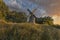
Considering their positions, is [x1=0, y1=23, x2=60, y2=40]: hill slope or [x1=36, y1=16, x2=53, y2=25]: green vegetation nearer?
[x1=0, y1=23, x2=60, y2=40]: hill slope

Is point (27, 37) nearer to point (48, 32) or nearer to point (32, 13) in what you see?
point (48, 32)

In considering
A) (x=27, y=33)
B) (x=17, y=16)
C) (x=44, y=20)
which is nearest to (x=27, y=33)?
(x=27, y=33)

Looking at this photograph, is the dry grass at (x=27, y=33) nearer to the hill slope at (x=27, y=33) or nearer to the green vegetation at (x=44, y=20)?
the hill slope at (x=27, y=33)

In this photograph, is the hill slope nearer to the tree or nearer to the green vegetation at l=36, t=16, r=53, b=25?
the green vegetation at l=36, t=16, r=53, b=25

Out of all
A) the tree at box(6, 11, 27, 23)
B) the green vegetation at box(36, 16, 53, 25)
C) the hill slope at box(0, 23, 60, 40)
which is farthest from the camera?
the green vegetation at box(36, 16, 53, 25)

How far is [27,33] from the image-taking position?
18.5 m

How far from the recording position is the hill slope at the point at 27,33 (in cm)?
1828

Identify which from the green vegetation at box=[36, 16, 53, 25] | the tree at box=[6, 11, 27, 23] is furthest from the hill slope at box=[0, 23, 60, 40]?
the tree at box=[6, 11, 27, 23]

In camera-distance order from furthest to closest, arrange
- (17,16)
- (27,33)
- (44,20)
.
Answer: (44,20)
(17,16)
(27,33)

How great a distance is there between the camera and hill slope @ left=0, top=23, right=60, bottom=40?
1828 cm

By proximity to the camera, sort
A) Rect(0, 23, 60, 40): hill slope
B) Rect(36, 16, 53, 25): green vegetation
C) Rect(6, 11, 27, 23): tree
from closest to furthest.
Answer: Rect(0, 23, 60, 40): hill slope, Rect(6, 11, 27, 23): tree, Rect(36, 16, 53, 25): green vegetation

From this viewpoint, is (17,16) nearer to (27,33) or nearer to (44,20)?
(44,20)

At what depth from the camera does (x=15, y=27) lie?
19000 mm

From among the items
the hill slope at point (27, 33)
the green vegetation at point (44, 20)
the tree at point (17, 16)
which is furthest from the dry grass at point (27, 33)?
the tree at point (17, 16)
